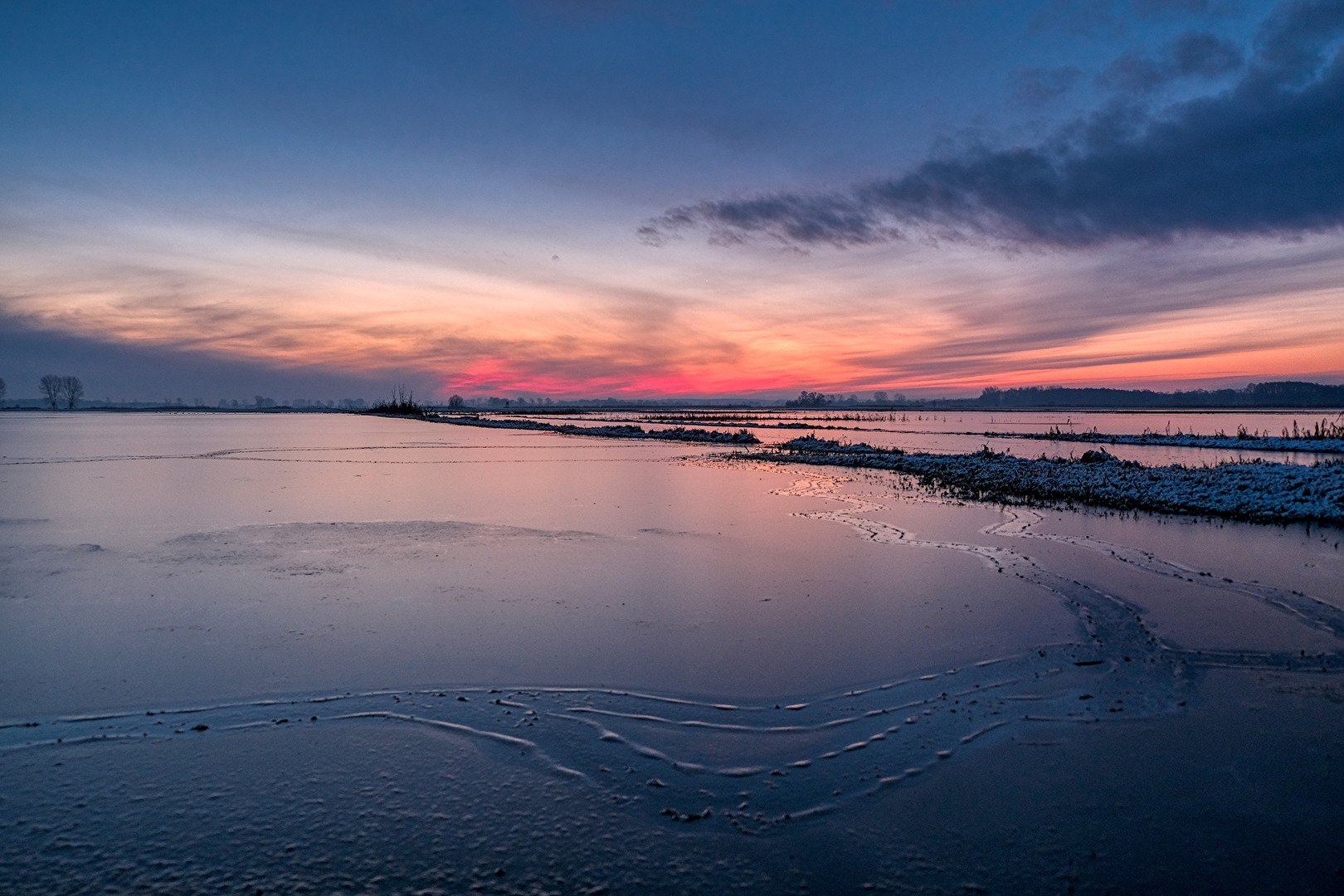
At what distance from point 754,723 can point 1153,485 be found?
60.5ft

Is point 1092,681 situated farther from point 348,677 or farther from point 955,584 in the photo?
point 348,677

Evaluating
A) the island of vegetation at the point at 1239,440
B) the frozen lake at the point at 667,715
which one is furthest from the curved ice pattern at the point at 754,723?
the island of vegetation at the point at 1239,440

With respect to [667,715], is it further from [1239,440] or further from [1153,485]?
[1239,440]

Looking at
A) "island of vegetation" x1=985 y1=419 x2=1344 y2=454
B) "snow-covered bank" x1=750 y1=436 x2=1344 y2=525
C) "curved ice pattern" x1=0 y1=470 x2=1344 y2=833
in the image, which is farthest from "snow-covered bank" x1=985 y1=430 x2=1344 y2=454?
"curved ice pattern" x1=0 y1=470 x2=1344 y2=833

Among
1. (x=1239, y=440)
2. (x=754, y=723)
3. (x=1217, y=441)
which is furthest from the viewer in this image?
(x=1217, y=441)

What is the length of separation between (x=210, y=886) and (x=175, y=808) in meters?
0.94

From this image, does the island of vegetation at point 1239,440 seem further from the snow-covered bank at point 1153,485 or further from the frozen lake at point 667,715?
the frozen lake at point 667,715

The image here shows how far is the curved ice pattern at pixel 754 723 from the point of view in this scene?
14.9 ft

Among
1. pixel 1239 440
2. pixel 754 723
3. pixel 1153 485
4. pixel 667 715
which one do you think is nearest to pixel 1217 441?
pixel 1239 440

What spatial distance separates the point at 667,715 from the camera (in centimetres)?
551

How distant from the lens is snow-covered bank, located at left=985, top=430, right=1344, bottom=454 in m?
32.3

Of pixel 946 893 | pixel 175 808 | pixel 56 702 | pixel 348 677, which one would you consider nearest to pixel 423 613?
pixel 348 677

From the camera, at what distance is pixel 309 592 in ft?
29.1

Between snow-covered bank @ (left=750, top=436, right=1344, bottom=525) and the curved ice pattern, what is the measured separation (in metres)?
10.8
